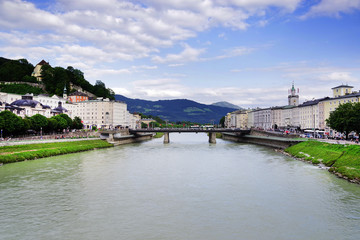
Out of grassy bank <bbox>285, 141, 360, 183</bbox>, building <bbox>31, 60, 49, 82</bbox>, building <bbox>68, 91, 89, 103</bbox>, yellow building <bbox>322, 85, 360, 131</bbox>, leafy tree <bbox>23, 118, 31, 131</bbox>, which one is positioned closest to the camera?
grassy bank <bbox>285, 141, 360, 183</bbox>

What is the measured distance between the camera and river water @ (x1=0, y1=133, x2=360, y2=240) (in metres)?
17.9

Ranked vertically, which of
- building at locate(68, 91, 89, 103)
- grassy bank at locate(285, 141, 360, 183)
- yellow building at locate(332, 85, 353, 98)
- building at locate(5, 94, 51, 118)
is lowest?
grassy bank at locate(285, 141, 360, 183)

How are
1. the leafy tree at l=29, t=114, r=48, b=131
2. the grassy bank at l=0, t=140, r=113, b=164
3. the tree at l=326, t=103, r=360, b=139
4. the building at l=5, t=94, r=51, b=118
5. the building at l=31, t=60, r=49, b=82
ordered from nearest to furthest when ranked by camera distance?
the grassy bank at l=0, t=140, r=113, b=164
the tree at l=326, t=103, r=360, b=139
the leafy tree at l=29, t=114, r=48, b=131
the building at l=5, t=94, r=51, b=118
the building at l=31, t=60, r=49, b=82

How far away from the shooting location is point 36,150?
51.7m

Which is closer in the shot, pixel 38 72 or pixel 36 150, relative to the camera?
pixel 36 150

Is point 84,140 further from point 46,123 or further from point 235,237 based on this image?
point 235,237

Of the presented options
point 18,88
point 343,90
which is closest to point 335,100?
point 343,90

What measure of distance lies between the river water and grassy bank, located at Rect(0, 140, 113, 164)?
24.6 feet

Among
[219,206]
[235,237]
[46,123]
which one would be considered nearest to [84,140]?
[46,123]

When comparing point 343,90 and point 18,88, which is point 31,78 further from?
point 343,90

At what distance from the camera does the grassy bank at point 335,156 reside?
3272cm

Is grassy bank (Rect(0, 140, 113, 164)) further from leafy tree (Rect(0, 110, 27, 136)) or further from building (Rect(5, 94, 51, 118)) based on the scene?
building (Rect(5, 94, 51, 118))

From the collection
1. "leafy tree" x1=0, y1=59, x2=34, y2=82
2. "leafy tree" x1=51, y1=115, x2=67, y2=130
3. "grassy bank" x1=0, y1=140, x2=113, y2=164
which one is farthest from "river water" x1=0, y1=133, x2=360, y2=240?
"leafy tree" x1=0, y1=59, x2=34, y2=82

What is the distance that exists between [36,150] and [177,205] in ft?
119
